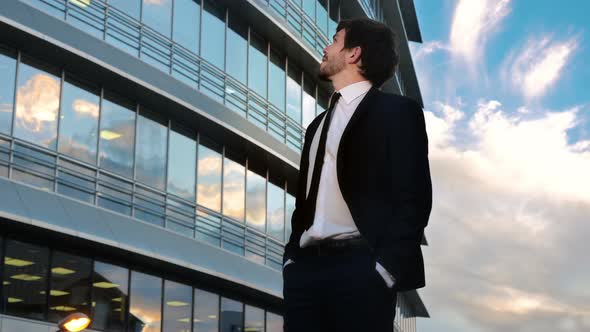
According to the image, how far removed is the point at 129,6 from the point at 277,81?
685 cm

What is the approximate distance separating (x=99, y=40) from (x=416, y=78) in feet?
84.4

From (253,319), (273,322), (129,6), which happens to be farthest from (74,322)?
(273,322)

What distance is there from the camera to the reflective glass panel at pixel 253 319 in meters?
23.9

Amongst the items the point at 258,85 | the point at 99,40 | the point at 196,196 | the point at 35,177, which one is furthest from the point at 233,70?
the point at 35,177

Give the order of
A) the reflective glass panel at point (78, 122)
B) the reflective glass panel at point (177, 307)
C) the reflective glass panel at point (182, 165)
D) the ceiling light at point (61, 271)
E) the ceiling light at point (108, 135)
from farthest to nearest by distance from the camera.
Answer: the reflective glass panel at point (182, 165) < the reflective glass panel at point (177, 307) < the ceiling light at point (108, 135) < the reflective glass panel at point (78, 122) < the ceiling light at point (61, 271)

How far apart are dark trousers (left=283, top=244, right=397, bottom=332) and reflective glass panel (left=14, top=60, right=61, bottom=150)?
589 inches

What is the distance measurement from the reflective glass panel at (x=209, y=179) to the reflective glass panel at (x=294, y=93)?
13.6 feet

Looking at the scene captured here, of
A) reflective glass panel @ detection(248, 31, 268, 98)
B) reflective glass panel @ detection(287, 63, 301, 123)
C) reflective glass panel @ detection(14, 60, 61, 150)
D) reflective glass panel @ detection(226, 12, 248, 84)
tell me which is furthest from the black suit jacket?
reflective glass panel @ detection(287, 63, 301, 123)

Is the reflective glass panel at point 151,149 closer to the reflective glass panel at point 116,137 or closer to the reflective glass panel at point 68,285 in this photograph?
the reflective glass panel at point 116,137

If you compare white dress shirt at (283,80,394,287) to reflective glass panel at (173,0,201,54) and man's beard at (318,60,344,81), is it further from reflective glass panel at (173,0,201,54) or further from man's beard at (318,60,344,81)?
reflective glass panel at (173,0,201,54)

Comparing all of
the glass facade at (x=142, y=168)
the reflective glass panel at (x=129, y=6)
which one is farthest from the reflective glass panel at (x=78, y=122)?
the reflective glass panel at (x=129, y=6)

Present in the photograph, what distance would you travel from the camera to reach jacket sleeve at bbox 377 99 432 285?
11.6 feet

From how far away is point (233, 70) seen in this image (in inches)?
955

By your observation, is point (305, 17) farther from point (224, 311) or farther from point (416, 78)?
point (416, 78)
